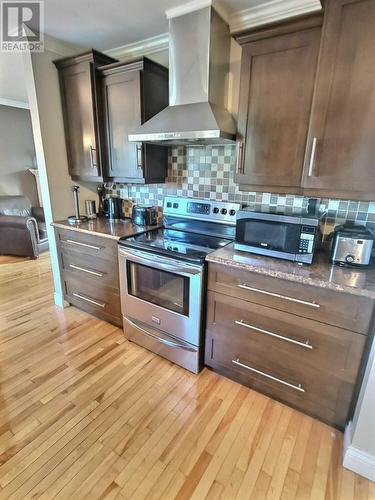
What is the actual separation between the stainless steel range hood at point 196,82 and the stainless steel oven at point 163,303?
0.84 m

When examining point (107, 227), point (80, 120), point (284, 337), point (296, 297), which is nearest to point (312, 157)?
point (296, 297)

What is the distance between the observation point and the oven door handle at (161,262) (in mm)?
1690

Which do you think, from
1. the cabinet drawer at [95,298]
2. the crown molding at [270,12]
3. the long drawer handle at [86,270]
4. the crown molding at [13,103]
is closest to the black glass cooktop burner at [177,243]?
the long drawer handle at [86,270]

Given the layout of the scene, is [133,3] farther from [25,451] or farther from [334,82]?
[25,451]

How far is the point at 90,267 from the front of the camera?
2389mm

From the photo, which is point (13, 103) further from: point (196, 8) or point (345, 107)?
point (345, 107)

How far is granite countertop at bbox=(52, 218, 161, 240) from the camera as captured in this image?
2.14m

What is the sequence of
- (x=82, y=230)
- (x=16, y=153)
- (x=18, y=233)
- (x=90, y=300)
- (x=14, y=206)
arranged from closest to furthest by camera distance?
(x=82, y=230)
(x=90, y=300)
(x=18, y=233)
(x=14, y=206)
(x=16, y=153)

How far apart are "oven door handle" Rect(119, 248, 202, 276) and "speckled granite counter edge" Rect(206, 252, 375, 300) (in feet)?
0.43

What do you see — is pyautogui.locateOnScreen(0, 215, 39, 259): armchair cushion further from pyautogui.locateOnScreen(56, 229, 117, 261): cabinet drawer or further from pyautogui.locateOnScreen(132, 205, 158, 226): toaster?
pyautogui.locateOnScreen(132, 205, 158, 226): toaster

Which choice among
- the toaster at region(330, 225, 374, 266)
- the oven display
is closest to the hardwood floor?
the toaster at region(330, 225, 374, 266)

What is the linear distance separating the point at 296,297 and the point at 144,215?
151cm

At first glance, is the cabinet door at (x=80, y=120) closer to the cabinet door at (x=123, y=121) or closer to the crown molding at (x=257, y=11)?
the cabinet door at (x=123, y=121)

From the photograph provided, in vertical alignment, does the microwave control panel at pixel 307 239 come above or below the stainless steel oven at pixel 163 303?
above
